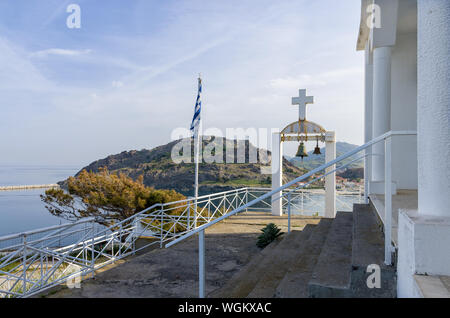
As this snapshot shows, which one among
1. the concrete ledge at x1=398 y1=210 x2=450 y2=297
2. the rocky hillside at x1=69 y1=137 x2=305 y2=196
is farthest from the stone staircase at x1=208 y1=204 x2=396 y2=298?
the rocky hillside at x1=69 y1=137 x2=305 y2=196

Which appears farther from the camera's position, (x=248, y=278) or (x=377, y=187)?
(x=377, y=187)

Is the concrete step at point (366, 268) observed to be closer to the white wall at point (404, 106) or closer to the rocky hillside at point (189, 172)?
the white wall at point (404, 106)

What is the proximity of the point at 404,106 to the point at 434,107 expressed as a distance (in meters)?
5.99

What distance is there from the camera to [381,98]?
5.39 metres

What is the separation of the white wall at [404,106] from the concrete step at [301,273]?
3415 millimetres

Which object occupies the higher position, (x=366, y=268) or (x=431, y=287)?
(x=431, y=287)

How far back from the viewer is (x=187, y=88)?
12.0 meters

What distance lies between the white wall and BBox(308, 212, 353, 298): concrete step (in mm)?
3980

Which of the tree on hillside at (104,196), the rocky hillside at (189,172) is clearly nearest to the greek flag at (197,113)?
the tree on hillside at (104,196)

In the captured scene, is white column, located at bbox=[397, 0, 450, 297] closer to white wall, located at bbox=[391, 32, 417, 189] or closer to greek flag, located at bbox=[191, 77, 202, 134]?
white wall, located at bbox=[391, 32, 417, 189]

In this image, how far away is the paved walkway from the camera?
401 cm

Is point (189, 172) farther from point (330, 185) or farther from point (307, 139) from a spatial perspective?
point (330, 185)

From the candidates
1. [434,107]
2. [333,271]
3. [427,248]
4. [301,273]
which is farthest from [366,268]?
[434,107]
